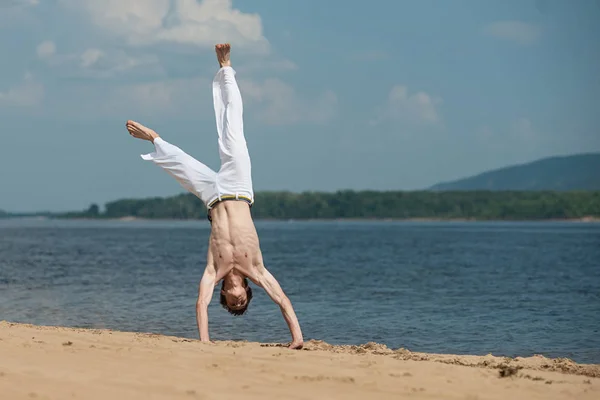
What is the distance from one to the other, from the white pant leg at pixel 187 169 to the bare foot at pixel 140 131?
365mm

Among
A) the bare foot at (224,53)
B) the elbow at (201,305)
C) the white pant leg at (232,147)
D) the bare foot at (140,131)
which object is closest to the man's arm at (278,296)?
the elbow at (201,305)

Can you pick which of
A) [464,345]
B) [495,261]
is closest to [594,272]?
[495,261]

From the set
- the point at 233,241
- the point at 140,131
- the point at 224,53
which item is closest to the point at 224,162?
the point at 233,241

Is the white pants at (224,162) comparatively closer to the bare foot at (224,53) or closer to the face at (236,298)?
the bare foot at (224,53)

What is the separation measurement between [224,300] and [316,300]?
52.4ft

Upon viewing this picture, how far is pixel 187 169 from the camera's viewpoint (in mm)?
10211

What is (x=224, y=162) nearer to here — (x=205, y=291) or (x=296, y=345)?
(x=205, y=291)

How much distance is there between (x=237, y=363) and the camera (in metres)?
8.46

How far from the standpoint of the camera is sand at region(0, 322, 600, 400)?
7.27 meters

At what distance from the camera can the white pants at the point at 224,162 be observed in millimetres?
10148

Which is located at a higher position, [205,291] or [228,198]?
[228,198]

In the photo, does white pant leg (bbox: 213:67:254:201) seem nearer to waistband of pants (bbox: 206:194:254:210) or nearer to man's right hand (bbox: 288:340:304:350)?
waistband of pants (bbox: 206:194:254:210)

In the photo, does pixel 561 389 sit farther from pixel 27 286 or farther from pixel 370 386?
pixel 27 286

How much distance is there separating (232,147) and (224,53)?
4.23 ft
